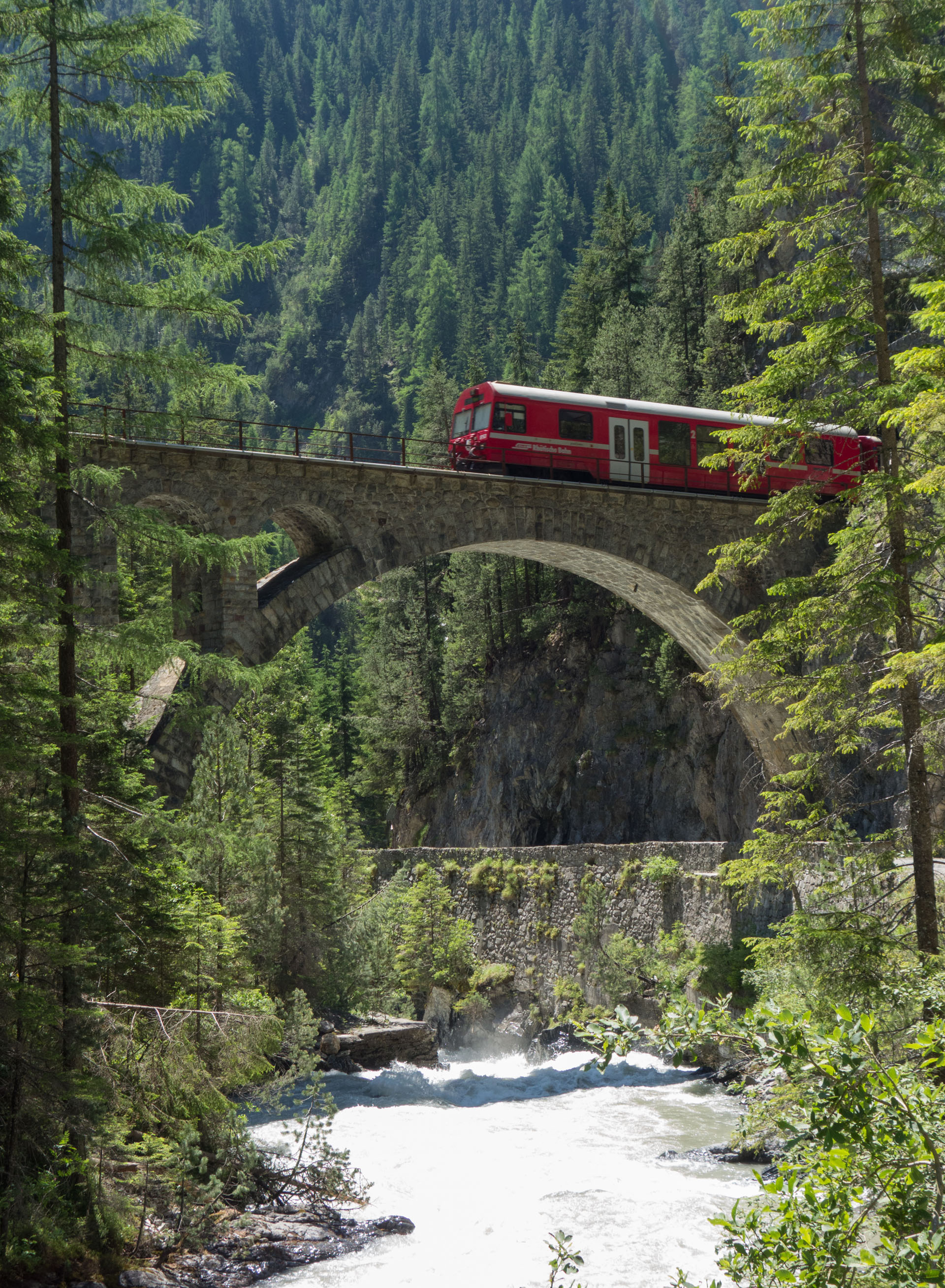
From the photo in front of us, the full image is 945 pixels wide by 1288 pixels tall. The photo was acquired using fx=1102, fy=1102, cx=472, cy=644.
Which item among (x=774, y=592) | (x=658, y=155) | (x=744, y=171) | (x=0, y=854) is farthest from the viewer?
(x=658, y=155)

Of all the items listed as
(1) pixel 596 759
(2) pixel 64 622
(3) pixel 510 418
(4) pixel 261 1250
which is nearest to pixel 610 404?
(3) pixel 510 418

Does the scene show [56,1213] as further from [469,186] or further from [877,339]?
[469,186]

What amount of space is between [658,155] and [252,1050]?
10684 centimetres

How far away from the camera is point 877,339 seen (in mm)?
9977

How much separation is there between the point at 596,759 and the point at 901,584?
25.0 meters

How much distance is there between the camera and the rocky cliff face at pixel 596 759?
3038 cm

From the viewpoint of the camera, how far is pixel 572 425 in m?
23.4

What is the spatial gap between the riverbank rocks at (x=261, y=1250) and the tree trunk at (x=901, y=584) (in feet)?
20.8

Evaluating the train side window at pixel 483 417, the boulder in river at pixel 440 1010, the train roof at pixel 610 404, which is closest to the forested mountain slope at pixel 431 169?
the train roof at pixel 610 404

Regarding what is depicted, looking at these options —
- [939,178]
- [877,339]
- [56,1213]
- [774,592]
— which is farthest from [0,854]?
[939,178]

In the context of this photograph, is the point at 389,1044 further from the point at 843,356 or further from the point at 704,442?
the point at 843,356

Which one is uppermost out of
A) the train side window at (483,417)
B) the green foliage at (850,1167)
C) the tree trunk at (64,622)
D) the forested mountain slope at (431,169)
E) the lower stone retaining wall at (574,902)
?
the forested mountain slope at (431,169)

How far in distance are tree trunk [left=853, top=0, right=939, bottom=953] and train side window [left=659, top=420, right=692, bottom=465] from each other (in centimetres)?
1368

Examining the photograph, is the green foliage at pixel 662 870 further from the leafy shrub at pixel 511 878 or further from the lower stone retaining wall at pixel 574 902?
the leafy shrub at pixel 511 878
